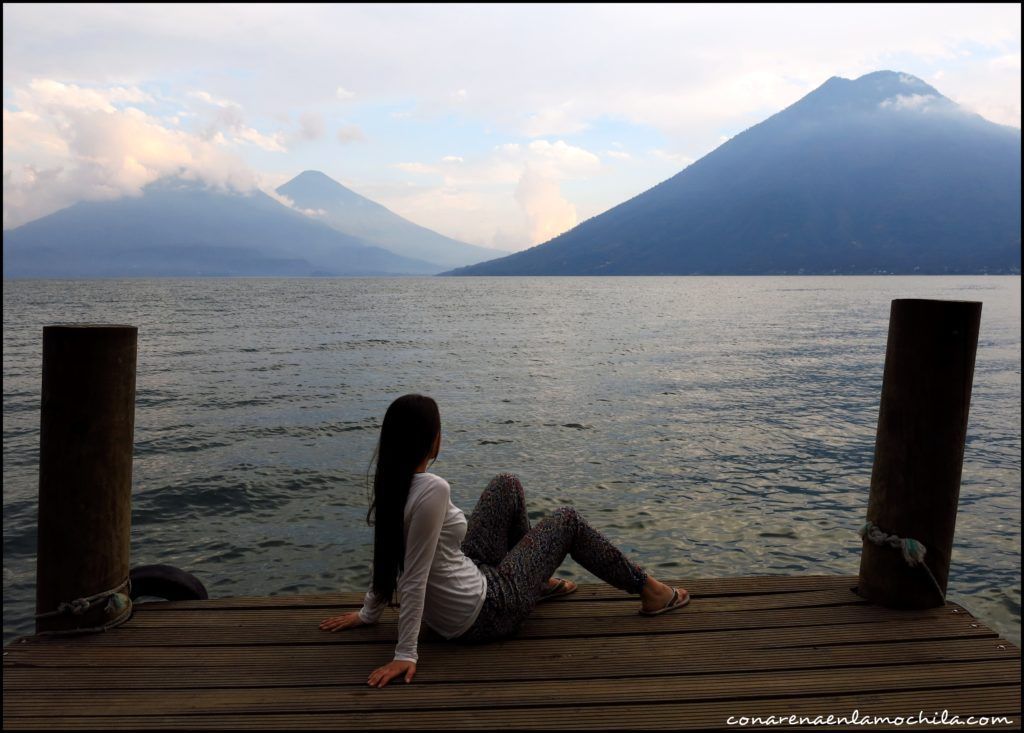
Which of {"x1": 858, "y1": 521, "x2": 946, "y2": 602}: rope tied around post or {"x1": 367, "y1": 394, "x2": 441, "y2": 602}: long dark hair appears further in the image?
{"x1": 858, "y1": 521, "x2": 946, "y2": 602}: rope tied around post

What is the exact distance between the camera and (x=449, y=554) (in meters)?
4.36

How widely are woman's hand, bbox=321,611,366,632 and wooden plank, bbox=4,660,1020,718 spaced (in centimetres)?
76

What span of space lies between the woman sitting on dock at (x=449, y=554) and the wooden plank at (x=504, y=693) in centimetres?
24

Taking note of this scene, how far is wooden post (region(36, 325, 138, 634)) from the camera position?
4.48 m

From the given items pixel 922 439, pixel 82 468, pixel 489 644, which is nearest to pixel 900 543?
pixel 922 439

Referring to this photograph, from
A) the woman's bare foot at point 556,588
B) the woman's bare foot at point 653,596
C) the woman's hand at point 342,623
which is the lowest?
the woman's hand at point 342,623

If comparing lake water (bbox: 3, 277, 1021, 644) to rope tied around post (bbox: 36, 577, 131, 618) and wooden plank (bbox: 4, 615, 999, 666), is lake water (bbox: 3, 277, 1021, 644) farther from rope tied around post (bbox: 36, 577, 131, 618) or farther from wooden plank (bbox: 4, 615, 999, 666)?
wooden plank (bbox: 4, 615, 999, 666)

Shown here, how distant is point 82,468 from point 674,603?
3966 millimetres

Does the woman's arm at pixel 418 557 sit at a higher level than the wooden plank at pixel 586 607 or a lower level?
higher

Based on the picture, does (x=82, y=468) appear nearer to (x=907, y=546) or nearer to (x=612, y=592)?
(x=612, y=592)

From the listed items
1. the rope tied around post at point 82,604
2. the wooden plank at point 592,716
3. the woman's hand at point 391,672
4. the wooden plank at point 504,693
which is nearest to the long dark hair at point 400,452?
the woman's hand at point 391,672

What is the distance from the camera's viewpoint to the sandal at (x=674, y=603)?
4891mm

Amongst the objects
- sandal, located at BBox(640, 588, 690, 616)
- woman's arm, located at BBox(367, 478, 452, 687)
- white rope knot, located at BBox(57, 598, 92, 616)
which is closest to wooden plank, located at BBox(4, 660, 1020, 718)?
woman's arm, located at BBox(367, 478, 452, 687)

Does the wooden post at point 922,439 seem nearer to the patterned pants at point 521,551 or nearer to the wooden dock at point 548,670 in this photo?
the wooden dock at point 548,670
